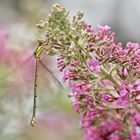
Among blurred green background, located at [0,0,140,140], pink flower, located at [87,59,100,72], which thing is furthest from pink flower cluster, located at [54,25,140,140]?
blurred green background, located at [0,0,140,140]

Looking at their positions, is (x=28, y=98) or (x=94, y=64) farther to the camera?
(x=28, y=98)

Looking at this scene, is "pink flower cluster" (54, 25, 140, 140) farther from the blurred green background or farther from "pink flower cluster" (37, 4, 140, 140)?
the blurred green background

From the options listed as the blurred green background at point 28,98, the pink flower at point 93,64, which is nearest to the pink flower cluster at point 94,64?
the pink flower at point 93,64

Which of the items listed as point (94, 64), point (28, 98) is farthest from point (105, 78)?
point (28, 98)

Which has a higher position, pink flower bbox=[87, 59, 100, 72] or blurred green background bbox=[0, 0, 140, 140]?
blurred green background bbox=[0, 0, 140, 140]

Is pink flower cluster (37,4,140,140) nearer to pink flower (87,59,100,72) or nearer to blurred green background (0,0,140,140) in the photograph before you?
pink flower (87,59,100,72)

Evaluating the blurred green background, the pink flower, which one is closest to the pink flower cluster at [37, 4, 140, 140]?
the pink flower

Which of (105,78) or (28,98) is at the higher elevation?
(28,98)

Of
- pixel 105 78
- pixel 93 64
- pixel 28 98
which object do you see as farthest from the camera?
pixel 28 98

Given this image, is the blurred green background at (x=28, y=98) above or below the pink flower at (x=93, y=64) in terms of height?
above

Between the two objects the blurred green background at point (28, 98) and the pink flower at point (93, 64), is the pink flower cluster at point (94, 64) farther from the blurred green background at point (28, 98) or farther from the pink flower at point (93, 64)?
the blurred green background at point (28, 98)

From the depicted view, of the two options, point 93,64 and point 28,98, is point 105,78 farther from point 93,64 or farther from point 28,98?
point 28,98

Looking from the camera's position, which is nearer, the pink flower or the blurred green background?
the pink flower

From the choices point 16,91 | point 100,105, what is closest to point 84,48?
point 100,105
